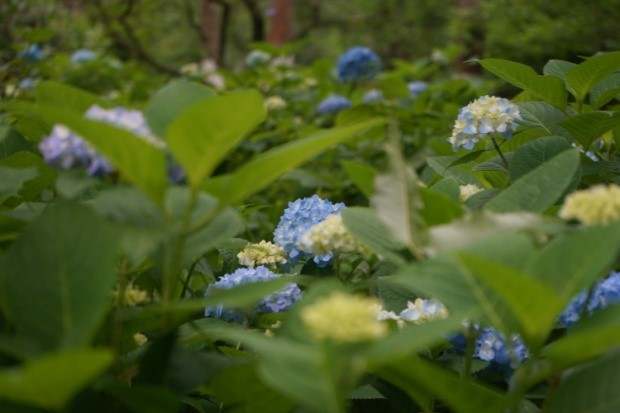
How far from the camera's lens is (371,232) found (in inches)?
35.2

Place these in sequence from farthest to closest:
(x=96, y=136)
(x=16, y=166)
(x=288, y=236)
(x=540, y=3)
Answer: (x=540, y=3), (x=288, y=236), (x=16, y=166), (x=96, y=136)

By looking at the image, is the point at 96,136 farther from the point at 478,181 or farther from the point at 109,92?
the point at 109,92

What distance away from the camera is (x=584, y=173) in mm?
1274

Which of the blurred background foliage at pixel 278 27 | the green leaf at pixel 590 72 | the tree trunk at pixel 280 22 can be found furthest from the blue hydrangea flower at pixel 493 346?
the tree trunk at pixel 280 22

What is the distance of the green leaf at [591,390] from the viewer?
73 centimetres

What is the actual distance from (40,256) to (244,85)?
378 cm

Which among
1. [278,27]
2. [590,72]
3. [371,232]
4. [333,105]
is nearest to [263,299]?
[371,232]

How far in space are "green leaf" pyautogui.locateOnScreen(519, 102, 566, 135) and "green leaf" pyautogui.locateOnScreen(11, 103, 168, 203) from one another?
2.63ft

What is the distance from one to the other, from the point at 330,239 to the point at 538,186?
0.98 feet

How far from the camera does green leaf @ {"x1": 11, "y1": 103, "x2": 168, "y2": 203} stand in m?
0.69

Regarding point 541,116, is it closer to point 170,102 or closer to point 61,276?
point 170,102

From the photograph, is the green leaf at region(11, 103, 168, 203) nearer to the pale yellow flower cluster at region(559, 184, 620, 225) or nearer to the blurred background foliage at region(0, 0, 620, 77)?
the pale yellow flower cluster at region(559, 184, 620, 225)

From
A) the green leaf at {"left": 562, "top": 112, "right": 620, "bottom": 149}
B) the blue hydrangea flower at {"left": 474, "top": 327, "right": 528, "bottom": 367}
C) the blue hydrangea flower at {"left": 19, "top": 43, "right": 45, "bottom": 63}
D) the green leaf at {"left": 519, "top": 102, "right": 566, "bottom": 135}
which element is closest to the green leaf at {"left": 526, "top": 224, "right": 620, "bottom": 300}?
the blue hydrangea flower at {"left": 474, "top": 327, "right": 528, "bottom": 367}

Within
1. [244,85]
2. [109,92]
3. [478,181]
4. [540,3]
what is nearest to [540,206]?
[478,181]
